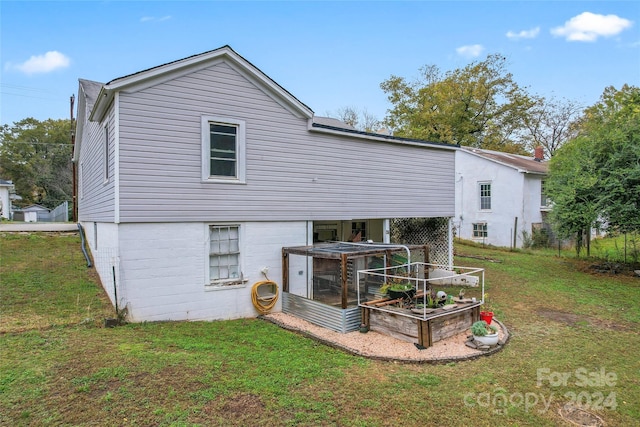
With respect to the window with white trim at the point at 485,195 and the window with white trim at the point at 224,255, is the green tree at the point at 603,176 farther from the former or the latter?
the window with white trim at the point at 224,255

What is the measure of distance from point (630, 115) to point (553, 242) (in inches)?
419

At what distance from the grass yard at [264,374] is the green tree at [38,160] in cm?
3976

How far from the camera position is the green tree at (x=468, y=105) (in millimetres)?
31984

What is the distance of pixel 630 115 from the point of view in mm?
13812

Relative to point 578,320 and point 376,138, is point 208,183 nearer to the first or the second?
point 376,138

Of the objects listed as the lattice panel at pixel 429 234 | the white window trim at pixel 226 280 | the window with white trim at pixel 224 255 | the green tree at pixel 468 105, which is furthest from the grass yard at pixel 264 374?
the green tree at pixel 468 105

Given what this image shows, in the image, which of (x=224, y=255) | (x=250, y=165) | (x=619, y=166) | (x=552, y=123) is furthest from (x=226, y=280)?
(x=552, y=123)

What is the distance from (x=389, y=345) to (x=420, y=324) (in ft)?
2.34

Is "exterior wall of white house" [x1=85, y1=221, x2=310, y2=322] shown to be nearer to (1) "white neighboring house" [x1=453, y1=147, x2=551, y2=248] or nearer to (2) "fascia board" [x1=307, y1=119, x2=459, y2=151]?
(2) "fascia board" [x1=307, y1=119, x2=459, y2=151]

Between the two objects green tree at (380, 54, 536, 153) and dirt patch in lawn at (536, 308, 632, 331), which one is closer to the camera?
dirt patch in lawn at (536, 308, 632, 331)

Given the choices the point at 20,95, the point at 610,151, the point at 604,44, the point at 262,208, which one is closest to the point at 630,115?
the point at 610,151

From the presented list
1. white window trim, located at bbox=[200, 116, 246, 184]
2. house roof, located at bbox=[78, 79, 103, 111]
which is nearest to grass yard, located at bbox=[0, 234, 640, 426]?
white window trim, located at bbox=[200, 116, 246, 184]

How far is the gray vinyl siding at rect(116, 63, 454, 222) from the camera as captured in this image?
305 inches

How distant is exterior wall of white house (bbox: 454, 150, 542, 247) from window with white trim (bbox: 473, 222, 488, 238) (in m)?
0.14
